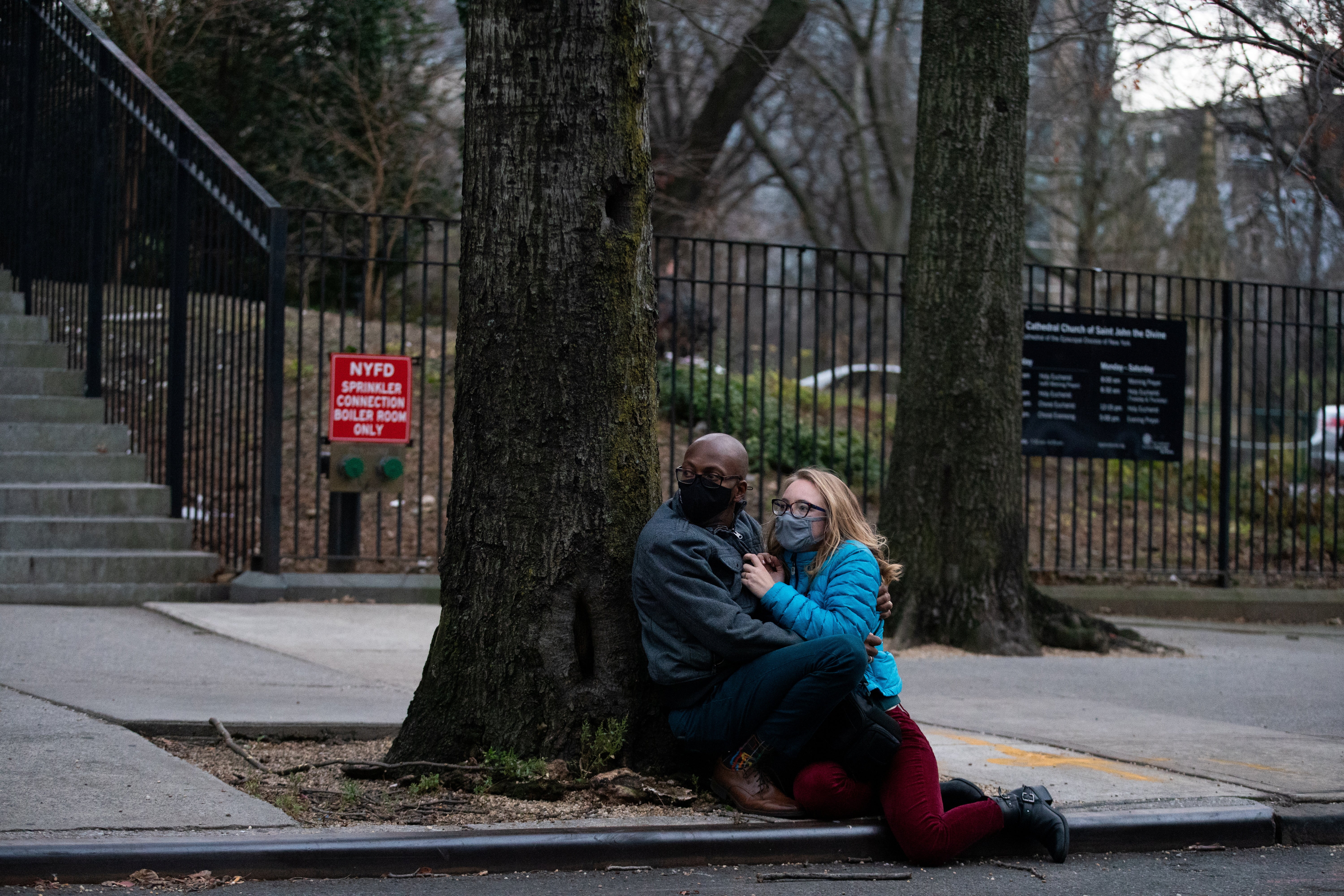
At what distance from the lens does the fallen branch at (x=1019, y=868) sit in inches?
164

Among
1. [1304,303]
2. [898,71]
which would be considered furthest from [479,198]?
[1304,303]

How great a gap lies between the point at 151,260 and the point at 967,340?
6.23m

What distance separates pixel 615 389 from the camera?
456cm

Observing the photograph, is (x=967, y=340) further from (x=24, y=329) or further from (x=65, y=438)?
(x=24, y=329)

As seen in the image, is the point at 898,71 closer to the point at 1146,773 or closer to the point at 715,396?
the point at 715,396

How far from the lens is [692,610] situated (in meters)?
4.22

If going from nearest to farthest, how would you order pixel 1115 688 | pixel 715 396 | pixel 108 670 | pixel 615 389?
pixel 615 389
pixel 108 670
pixel 1115 688
pixel 715 396

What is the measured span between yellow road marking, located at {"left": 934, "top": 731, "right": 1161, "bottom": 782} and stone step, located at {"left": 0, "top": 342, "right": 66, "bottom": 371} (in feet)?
27.9

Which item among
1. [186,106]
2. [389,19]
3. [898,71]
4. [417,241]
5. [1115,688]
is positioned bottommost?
[1115,688]

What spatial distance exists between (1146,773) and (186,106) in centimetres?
1580

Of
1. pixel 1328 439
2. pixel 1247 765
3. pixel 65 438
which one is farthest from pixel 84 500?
pixel 1328 439

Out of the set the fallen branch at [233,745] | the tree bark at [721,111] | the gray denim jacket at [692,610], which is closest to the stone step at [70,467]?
the fallen branch at [233,745]

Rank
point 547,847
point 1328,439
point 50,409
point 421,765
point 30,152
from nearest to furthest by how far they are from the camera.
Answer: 1. point 547,847
2. point 421,765
3. point 50,409
4. point 30,152
5. point 1328,439

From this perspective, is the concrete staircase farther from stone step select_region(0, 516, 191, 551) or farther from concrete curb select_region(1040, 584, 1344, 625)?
concrete curb select_region(1040, 584, 1344, 625)
